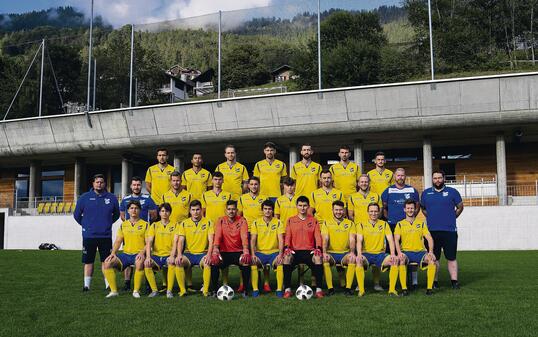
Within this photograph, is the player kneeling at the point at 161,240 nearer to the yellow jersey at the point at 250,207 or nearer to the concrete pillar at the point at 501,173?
the yellow jersey at the point at 250,207

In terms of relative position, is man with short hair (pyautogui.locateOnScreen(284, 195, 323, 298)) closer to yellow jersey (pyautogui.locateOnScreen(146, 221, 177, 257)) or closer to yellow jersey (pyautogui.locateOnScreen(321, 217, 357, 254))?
yellow jersey (pyautogui.locateOnScreen(321, 217, 357, 254))

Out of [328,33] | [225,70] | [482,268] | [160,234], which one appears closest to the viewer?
[160,234]

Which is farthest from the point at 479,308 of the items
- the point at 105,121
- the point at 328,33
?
the point at 328,33

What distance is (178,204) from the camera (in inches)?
325

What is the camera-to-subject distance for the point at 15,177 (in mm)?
33375

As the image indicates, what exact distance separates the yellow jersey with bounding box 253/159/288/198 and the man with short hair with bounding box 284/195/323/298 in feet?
4.57

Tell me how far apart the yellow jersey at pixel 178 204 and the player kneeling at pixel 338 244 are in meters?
2.25

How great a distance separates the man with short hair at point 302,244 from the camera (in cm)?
705

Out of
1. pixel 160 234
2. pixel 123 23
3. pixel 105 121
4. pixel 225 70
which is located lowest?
pixel 160 234

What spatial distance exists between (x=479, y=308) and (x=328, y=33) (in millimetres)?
26109

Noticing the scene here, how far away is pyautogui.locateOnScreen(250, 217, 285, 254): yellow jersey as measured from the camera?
24.1ft

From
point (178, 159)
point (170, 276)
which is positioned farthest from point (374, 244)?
point (178, 159)

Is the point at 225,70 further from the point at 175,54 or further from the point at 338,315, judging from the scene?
the point at 338,315

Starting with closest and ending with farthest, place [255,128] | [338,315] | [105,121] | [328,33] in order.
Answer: [338,315]
[255,128]
[105,121]
[328,33]
